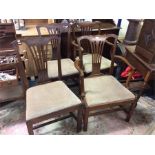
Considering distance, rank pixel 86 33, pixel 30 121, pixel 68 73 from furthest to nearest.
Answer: pixel 86 33, pixel 68 73, pixel 30 121

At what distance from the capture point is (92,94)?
158 cm

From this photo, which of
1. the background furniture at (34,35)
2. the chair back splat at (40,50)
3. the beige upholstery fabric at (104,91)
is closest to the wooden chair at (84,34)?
the background furniture at (34,35)

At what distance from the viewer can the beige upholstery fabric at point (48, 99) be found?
135 cm

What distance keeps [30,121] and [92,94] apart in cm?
58

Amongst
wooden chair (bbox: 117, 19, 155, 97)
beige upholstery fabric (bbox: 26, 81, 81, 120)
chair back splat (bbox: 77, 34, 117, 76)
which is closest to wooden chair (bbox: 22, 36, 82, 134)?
beige upholstery fabric (bbox: 26, 81, 81, 120)

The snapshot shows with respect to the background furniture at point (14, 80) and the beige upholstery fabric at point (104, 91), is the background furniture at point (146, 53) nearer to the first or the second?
the beige upholstery fabric at point (104, 91)

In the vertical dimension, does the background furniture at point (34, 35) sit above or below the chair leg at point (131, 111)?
above

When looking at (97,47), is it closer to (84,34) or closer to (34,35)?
(84,34)

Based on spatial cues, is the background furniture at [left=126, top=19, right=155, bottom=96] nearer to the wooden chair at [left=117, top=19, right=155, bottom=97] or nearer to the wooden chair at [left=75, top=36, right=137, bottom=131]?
the wooden chair at [left=117, top=19, right=155, bottom=97]

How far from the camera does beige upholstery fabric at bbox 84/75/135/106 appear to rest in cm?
153

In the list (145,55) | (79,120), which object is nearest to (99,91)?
(79,120)

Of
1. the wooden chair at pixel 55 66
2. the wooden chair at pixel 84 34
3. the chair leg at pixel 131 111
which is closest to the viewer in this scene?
the chair leg at pixel 131 111
